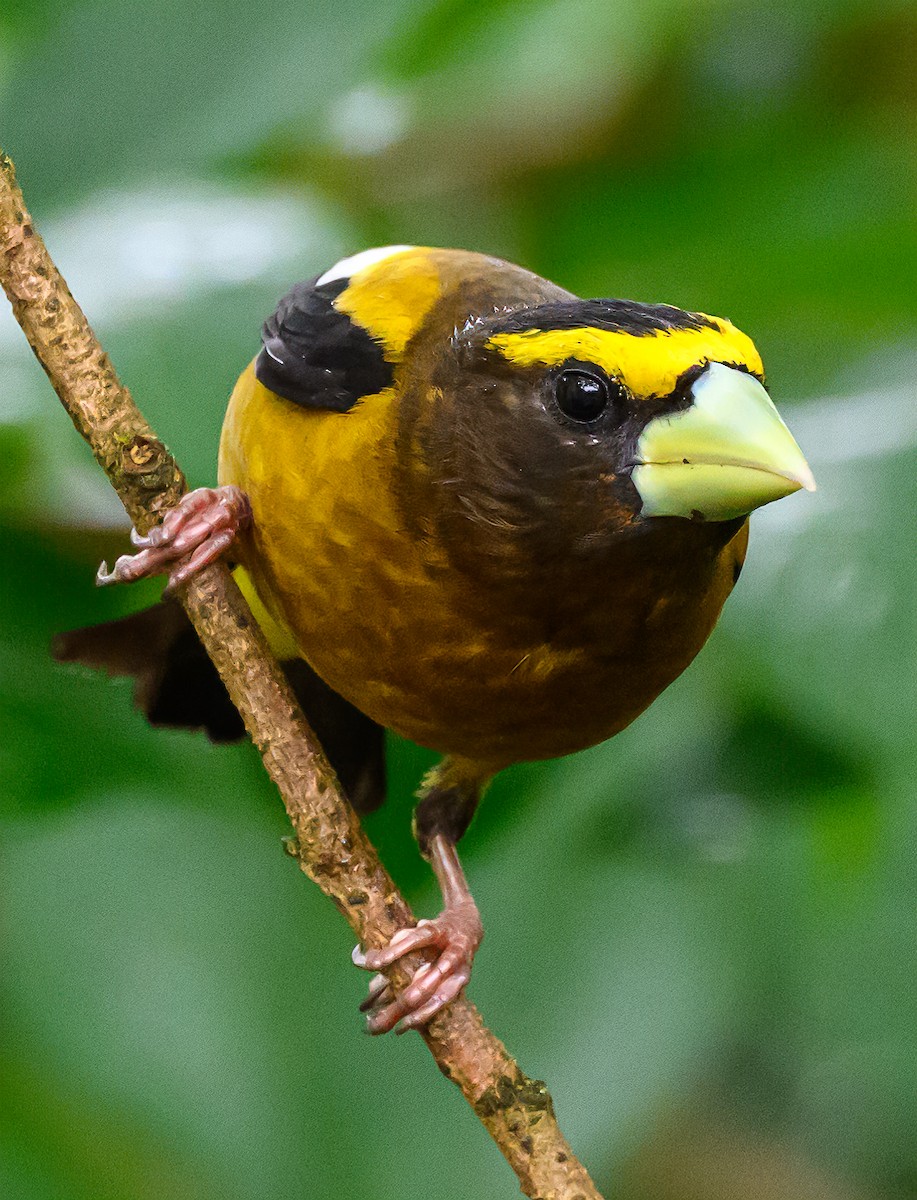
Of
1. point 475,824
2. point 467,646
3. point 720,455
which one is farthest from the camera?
point 475,824

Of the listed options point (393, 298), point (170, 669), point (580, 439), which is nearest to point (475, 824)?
point (170, 669)

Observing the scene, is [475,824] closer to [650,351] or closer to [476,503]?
[476,503]

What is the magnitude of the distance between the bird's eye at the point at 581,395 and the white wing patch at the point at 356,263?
56cm

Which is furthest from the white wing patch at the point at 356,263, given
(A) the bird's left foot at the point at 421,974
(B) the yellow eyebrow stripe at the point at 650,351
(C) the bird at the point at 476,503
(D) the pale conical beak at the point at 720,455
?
(A) the bird's left foot at the point at 421,974

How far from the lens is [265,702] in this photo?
4.63 ft

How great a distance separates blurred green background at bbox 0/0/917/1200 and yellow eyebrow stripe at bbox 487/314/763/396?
0.69 m

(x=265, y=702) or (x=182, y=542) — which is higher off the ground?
(x=182, y=542)

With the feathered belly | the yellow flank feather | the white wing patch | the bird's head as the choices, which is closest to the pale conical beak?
the bird's head

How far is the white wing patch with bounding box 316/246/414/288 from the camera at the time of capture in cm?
177

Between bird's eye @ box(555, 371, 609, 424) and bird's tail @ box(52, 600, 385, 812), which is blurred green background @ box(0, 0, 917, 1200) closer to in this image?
bird's tail @ box(52, 600, 385, 812)

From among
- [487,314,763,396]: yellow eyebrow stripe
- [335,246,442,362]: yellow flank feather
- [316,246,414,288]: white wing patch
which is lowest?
[487,314,763,396]: yellow eyebrow stripe

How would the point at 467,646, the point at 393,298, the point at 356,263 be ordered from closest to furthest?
the point at 467,646 → the point at 393,298 → the point at 356,263

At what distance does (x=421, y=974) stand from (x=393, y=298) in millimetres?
737

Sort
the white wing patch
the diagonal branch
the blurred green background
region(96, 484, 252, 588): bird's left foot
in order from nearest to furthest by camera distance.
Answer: the diagonal branch
region(96, 484, 252, 588): bird's left foot
the white wing patch
the blurred green background
